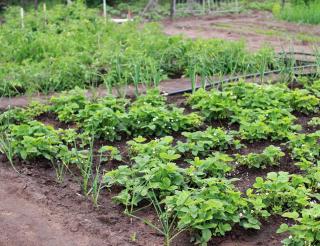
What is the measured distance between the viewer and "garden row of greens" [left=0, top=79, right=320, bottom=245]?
3.84 meters

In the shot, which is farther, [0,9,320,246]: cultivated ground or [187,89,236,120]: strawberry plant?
[187,89,236,120]: strawberry plant

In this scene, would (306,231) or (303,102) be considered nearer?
(306,231)

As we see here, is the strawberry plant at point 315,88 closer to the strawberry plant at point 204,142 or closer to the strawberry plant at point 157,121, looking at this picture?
the strawberry plant at point 157,121

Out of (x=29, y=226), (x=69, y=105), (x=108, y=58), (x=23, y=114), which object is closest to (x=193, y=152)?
(x=29, y=226)

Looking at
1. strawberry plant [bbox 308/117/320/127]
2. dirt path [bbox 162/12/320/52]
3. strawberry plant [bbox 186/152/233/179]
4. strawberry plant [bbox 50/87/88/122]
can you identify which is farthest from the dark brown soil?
dirt path [bbox 162/12/320/52]

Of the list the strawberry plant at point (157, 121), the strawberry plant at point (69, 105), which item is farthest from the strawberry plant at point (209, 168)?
the strawberry plant at point (69, 105)

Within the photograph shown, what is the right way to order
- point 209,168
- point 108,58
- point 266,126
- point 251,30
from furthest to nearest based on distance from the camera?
point 251,30 < point 108,58 < point 266,126 < point 209,168

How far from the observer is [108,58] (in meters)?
7.72

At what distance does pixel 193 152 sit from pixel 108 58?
318cm

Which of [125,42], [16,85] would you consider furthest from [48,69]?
[125,42]

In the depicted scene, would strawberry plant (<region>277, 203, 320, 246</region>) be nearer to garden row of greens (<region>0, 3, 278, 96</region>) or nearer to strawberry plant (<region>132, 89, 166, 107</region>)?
strawberry plant (<region>132, 89, 166, 107</region>)

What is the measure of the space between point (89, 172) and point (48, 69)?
310 cm

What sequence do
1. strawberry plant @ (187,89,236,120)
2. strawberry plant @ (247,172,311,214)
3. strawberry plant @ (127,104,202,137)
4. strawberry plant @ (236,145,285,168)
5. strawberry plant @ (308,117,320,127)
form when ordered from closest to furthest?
strawberry plant @ (247,172,311,214) < strawberry plant @ (236,145,285,168) < strawberry plant @ (127,104,202,137) < strawberry plant @ (308,117,320,127) < strawberry plant @ (187,89,236,120)

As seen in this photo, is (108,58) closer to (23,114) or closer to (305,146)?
(23,114)
